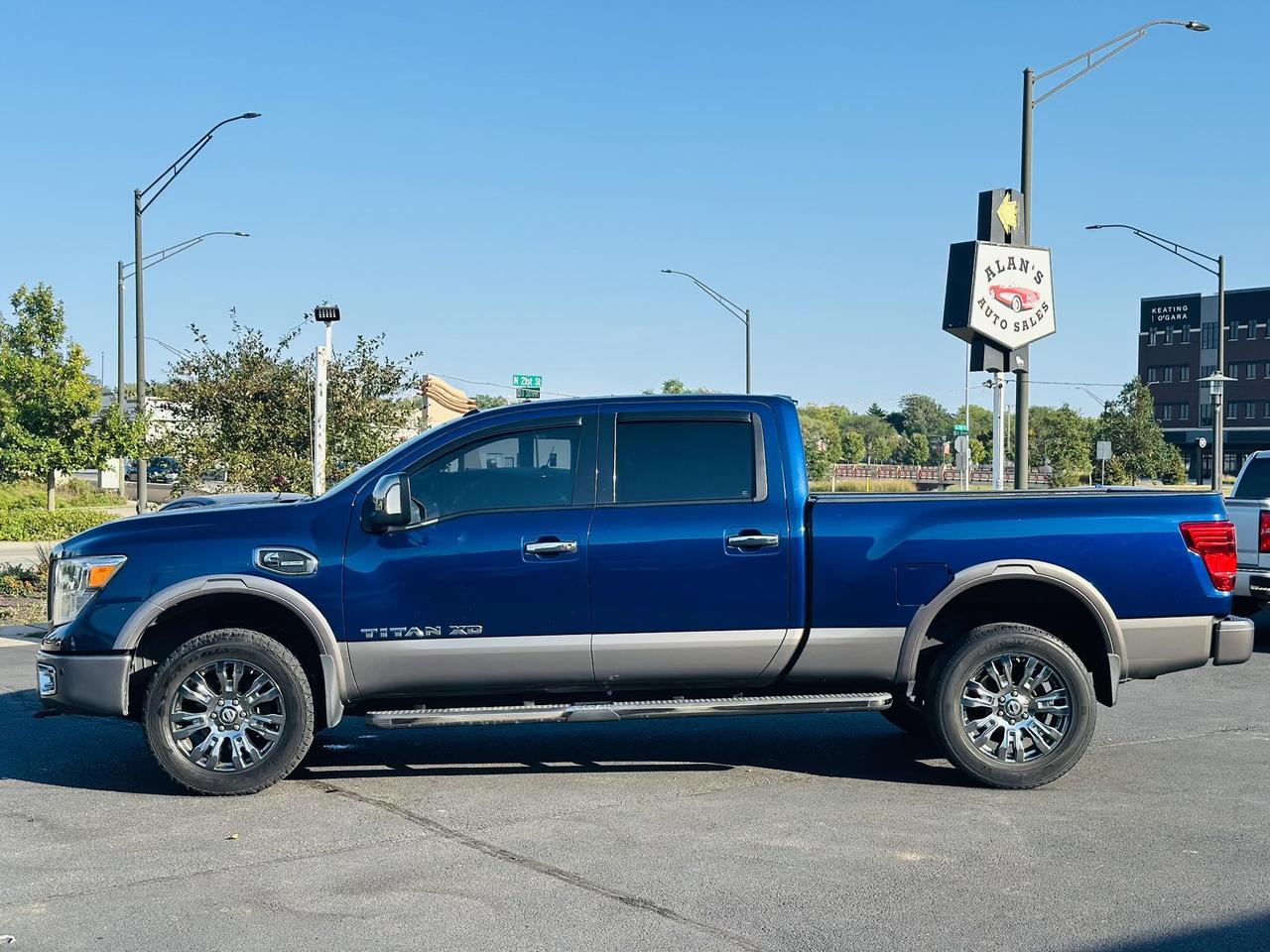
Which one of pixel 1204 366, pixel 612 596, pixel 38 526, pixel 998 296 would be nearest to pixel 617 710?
pixel 612 596

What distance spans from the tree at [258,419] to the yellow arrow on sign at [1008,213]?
9.57 meters

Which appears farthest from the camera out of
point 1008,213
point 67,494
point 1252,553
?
point 67,494

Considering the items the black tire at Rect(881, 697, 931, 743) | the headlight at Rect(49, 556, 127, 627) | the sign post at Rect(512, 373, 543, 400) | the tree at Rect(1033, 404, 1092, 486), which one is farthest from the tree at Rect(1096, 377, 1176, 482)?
the headlight at Rect(49, 556, 127, 627)

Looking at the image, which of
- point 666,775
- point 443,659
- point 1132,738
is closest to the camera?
point 443,659

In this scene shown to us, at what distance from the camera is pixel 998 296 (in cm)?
1500

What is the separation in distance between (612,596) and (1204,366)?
10240cm

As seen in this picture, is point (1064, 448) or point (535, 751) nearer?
point (535, 751)

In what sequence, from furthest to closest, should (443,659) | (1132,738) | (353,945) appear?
(1132,738) < (443,659) < (353,945)

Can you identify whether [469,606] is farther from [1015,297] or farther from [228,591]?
[1015,297]

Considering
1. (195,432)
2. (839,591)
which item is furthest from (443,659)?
(195,432)

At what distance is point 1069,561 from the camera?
284 inches

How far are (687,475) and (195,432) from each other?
1410 centimetres

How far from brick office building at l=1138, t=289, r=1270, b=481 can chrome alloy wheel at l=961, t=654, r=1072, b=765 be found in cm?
8876

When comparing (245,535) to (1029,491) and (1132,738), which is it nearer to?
(1029,491)
